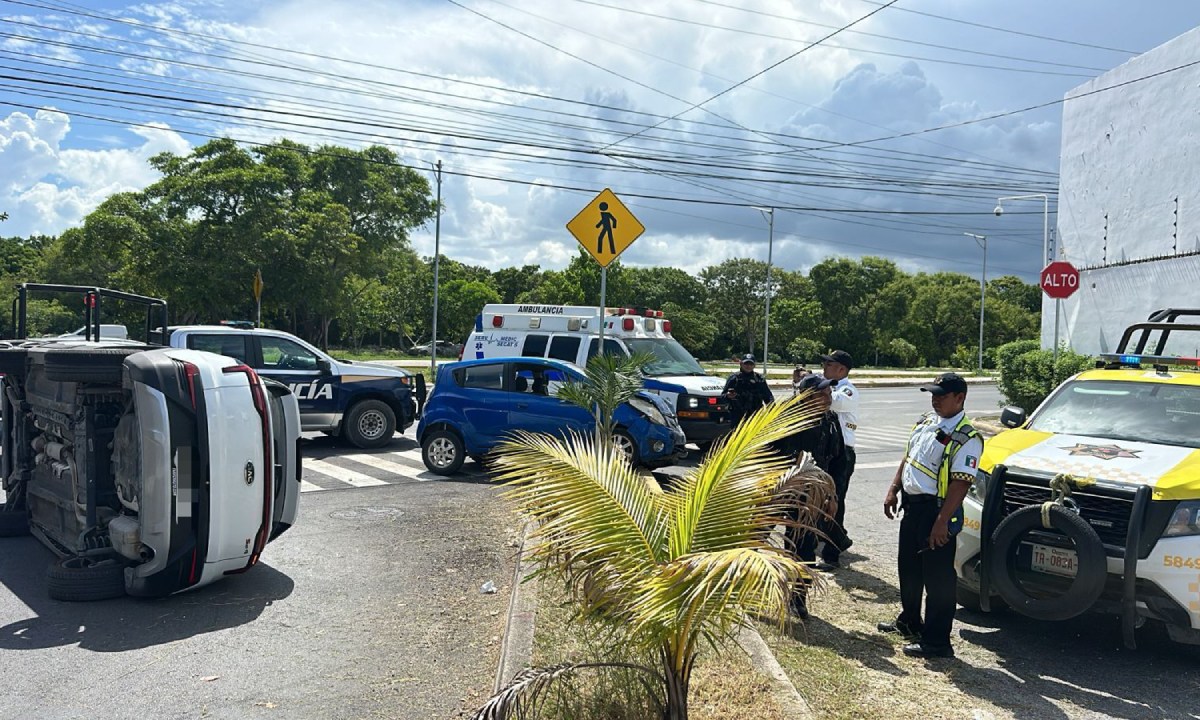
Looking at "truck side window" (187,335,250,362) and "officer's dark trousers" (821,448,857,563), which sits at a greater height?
"truck side window" (187,335,250,362)

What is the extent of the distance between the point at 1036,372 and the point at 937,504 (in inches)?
626

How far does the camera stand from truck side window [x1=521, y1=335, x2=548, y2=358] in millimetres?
14656

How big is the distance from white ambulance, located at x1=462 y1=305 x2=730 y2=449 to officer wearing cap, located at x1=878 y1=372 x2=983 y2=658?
7030 mm

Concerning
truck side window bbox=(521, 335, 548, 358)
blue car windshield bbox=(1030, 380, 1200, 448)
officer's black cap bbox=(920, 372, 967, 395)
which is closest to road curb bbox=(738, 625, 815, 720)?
officer's black cap bbox=(920, 372, 967, 395)

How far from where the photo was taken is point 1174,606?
4992 mm

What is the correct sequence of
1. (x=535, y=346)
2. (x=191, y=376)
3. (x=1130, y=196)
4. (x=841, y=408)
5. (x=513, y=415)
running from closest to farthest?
(x=191, y=376)
(x=841, y=408)
(x=513, y=415)
(x=535, y=346)
(x=1130, y=196)

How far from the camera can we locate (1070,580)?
5234mm

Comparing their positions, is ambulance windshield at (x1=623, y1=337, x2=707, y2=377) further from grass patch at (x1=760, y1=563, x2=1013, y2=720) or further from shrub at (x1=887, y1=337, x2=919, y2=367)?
shrub at (x1=887, y1=337, x2=919, y2=367)

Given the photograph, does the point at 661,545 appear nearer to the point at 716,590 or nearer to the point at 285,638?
the point at 716,590

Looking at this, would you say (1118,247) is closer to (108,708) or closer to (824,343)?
(108,708)

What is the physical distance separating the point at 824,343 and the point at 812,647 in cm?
6177

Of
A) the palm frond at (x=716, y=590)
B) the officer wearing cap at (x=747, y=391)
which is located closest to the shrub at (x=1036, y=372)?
the officer wearing cap at (x=747, y=391)

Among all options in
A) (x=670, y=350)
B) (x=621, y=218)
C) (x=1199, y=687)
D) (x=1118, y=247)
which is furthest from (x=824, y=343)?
(x=1199, y=687)

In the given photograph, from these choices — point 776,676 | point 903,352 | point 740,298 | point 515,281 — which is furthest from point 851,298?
point 776,676
